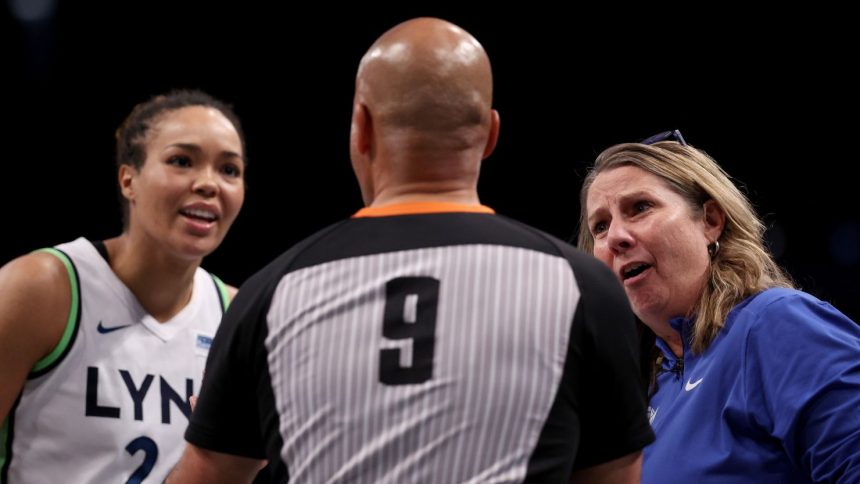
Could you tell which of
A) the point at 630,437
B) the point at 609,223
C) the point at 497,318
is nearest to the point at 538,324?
the point at 497,318

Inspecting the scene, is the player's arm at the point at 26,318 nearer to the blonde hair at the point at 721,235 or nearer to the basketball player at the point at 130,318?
the basketball player at the point at 130,318

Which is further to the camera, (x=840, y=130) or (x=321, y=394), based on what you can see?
(x=840, y=130)

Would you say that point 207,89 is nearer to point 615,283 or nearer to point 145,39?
point 145,39

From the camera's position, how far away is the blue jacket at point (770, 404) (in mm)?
1421

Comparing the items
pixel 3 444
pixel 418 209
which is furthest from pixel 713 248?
pixel 3 444

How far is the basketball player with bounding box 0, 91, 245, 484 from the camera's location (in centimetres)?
221

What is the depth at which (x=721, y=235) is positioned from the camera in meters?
1.90

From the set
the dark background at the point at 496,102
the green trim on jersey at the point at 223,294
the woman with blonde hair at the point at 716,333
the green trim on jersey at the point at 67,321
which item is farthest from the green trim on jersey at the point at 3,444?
the dark background at the point at 496,102

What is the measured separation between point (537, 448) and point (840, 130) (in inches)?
190

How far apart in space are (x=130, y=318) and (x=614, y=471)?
63.9 inches

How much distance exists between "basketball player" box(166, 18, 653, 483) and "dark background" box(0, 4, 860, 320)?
412 cm

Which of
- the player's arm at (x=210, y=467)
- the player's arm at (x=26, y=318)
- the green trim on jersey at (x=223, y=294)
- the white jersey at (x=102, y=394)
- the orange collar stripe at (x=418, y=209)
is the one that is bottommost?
the white jersey at (x=102, y=394)

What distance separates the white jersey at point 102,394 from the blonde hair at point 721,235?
3.92ft

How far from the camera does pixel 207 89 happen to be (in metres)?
5.30
